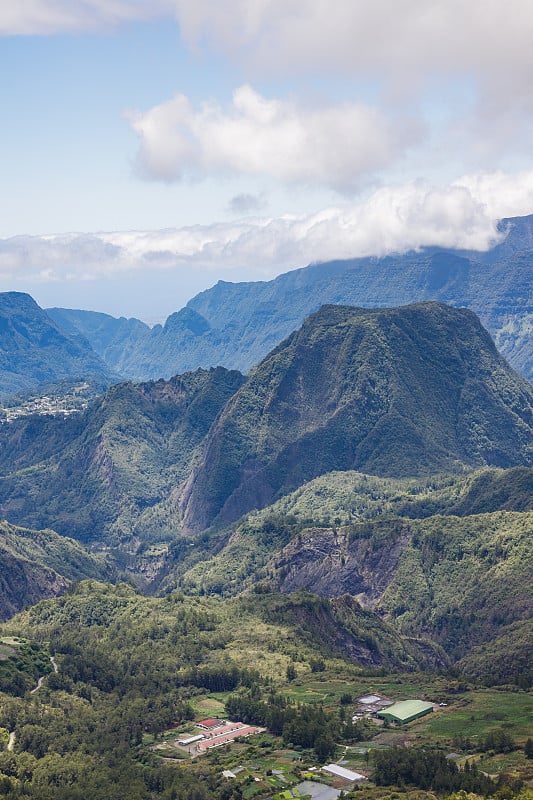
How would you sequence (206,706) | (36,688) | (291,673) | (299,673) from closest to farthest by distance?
(206,706) < (36,688) < (291,673) < (299,673)

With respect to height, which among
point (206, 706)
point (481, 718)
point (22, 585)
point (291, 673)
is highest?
point (22, 585)

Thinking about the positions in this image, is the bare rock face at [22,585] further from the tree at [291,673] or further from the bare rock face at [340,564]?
the tree at [291,673]

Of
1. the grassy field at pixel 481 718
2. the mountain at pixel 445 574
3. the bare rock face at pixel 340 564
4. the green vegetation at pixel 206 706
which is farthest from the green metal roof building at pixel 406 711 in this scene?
the bare rock face at pixel 340 564

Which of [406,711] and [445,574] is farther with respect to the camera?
[445,574]

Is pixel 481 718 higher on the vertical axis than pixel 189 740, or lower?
lower

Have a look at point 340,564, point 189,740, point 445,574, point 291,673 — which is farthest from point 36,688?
point 340,564

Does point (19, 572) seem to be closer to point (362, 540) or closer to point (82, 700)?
point (362, 540)

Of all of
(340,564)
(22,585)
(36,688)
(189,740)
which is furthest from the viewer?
(22,585)

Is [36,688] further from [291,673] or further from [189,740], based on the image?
[291,673]
